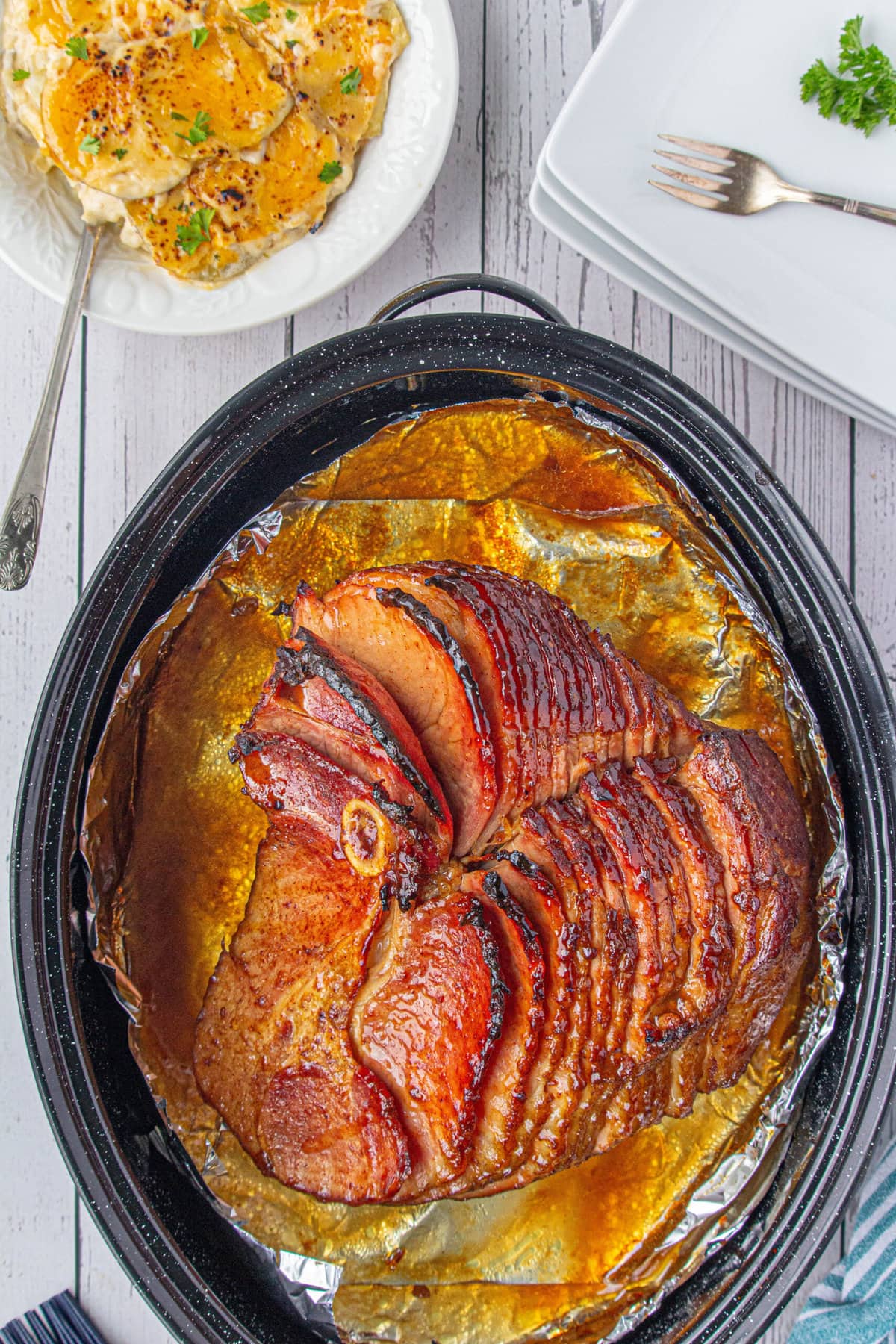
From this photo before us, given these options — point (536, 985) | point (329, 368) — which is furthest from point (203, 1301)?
point (329, 368)

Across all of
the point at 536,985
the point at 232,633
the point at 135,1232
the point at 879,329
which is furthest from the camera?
the point at 879,329

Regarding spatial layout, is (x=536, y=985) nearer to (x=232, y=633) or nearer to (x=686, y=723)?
(x=686, y=723)

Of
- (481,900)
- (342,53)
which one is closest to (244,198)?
(342,53)

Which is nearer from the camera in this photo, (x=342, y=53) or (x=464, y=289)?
(x=464, y=289)

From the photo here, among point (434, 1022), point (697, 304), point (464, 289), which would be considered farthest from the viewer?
point (697, 304)

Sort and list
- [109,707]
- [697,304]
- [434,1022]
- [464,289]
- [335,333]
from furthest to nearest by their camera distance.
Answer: [335,333] < [697,304] < [464,289] < [109,707] < [434,1022]

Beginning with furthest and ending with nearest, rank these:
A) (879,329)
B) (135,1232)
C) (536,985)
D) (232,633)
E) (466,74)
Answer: (466,74)
(879,329)
(232,633)
(135,1232)
(536,985)

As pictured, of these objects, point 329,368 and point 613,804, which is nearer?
point 613,804

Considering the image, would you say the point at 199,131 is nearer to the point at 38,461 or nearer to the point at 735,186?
the point at 38,461

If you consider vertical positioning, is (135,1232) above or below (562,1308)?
above
